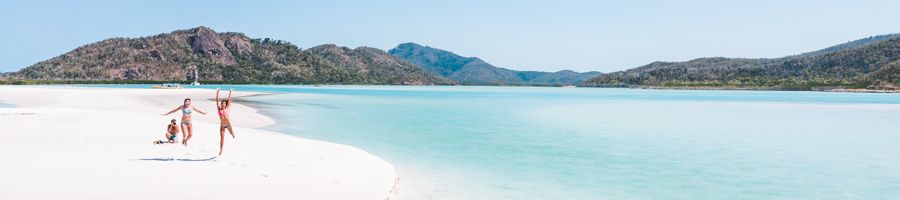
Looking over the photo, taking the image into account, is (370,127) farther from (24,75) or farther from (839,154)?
(24,75)

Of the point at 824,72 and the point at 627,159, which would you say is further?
the point at 824,72

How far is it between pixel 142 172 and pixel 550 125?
24178 mm

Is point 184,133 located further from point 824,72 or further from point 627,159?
point 824,72

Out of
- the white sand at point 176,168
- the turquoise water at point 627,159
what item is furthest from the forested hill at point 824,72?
the white sand at point 176,168

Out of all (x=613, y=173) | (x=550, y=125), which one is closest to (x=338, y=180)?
(x=613, y=173)

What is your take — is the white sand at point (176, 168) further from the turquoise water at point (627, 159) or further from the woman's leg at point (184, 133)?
the turquoise water at point (627, 159)

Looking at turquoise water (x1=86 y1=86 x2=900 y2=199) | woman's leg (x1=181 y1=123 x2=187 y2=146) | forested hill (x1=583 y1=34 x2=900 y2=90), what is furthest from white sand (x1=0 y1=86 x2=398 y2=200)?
forested hill (x1=583 y1=34 x2=900 y2=90)

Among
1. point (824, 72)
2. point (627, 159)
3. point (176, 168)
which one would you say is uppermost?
point (824, 72)

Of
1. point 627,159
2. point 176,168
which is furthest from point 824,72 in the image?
point 176,168

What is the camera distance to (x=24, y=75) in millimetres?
187625

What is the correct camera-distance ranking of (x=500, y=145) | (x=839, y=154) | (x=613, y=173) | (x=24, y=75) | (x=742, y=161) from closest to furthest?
(x=613, y=173), (x=742, y=161), (x=839, y=154), (x=500, y=145), (x=24, y=75)

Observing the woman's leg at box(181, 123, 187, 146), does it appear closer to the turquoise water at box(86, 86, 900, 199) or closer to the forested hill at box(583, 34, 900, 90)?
the turquoise water at box(86, 86, 900, 199)

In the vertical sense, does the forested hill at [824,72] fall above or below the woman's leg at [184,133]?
above

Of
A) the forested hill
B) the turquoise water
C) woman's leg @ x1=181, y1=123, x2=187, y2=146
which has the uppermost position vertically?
the forested hill
